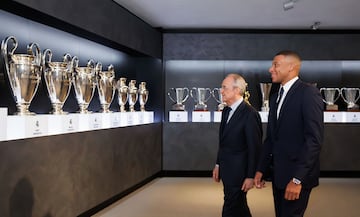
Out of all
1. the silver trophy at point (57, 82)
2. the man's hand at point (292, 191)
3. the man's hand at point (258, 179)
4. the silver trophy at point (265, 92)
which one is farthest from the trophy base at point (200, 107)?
the man's hand at point (292, 191)

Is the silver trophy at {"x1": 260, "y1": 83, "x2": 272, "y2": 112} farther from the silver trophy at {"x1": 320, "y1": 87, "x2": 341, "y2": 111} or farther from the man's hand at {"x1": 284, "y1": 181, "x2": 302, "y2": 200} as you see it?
the man's hand at {"x1": 284, "y1": 181, "x2": 302, "y2": 200}

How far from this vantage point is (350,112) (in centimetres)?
723

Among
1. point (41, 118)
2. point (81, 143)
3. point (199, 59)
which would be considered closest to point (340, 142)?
point (199, 59)

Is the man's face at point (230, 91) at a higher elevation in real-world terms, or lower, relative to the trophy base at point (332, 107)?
higher

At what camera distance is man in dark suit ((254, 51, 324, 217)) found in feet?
7.79

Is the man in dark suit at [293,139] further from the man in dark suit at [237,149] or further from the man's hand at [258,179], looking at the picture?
the man in dark suit at [237,149]

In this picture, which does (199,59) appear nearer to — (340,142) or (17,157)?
(340,142)

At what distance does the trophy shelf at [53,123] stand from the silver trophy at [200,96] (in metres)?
1.94

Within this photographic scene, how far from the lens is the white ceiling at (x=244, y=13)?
548 cm

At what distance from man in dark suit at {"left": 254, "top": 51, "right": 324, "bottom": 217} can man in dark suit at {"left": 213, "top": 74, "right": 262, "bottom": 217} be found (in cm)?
30

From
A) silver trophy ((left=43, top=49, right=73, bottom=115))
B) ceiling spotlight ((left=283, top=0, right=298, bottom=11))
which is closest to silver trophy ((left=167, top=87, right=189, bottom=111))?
ceiling spotlight ((left=283, top=0, right=298, bottom=11))

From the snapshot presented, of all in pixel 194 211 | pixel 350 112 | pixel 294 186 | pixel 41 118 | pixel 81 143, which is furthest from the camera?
pixel 350 112

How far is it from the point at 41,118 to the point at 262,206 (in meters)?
2.72

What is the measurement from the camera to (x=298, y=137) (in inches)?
97.0
